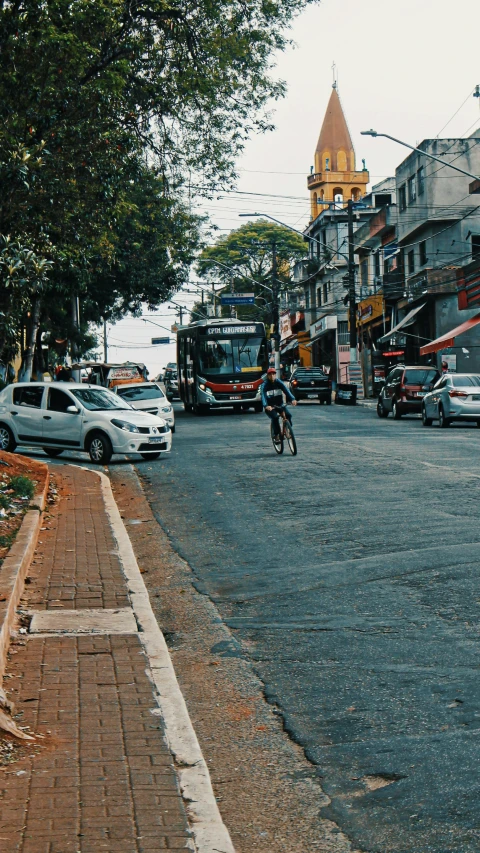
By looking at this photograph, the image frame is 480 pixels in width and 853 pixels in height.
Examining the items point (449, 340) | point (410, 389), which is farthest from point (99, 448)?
→ point (449, 340)

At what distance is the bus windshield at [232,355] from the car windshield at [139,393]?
11.3 m

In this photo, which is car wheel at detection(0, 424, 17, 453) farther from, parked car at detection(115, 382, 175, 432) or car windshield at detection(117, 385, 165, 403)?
car windshield at detection(117, 385, 165, 403)

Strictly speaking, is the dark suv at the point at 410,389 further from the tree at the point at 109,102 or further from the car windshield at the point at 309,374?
the car windshield at the point at 309,374

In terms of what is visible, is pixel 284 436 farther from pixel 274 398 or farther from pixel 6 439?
pixel 6 439

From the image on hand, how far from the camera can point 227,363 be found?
41.8m

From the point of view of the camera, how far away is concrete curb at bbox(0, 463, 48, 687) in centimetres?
703

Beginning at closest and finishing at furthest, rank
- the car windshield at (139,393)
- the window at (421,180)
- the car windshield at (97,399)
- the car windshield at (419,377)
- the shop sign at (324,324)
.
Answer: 1. the car windshield at (97,399)
2. the car windshield at (139,393)
3. the car windshield at (419,377)
4. the window at (421,180)
5. the shop sign at (324,324)

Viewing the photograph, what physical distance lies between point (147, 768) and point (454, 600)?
3.83m

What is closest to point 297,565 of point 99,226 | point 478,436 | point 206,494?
point 206,494

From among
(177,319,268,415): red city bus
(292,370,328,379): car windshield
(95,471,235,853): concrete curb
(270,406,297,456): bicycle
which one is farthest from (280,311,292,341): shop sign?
(95,471,235,853): concrete curb

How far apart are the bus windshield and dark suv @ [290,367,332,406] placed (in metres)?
7.82

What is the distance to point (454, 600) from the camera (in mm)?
8266

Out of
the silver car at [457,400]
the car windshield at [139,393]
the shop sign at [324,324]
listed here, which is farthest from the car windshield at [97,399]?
the shop sign at [324,324]

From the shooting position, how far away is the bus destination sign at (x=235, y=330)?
42125mm
